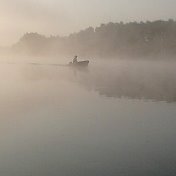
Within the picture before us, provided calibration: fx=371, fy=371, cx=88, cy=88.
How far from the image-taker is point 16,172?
7.52m

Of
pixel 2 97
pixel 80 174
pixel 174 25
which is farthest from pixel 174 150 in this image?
pixel 174 25

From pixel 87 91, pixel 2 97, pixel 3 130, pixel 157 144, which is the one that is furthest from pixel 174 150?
pixel 87 91

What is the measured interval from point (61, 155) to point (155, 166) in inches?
85.2

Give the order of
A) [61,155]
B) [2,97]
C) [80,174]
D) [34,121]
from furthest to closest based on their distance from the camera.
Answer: [2,97] → [34,121] → [61,155] → [80,174]

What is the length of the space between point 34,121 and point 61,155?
12.0 ft

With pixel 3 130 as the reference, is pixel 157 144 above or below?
below

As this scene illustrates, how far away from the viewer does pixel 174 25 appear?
65.6 metres

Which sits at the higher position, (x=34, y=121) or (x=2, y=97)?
(x=2, y=97)

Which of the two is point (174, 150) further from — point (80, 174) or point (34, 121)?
point (34, 121)

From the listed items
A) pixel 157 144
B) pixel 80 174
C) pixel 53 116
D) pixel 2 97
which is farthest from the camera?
pixel 2 97

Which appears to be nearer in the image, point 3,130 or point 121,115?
point 3,130

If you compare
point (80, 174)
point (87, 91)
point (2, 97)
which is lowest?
point (80, 174)

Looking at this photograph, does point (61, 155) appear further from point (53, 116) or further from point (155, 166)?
point (53, 116)

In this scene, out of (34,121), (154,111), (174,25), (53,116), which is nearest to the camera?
(34,121)
